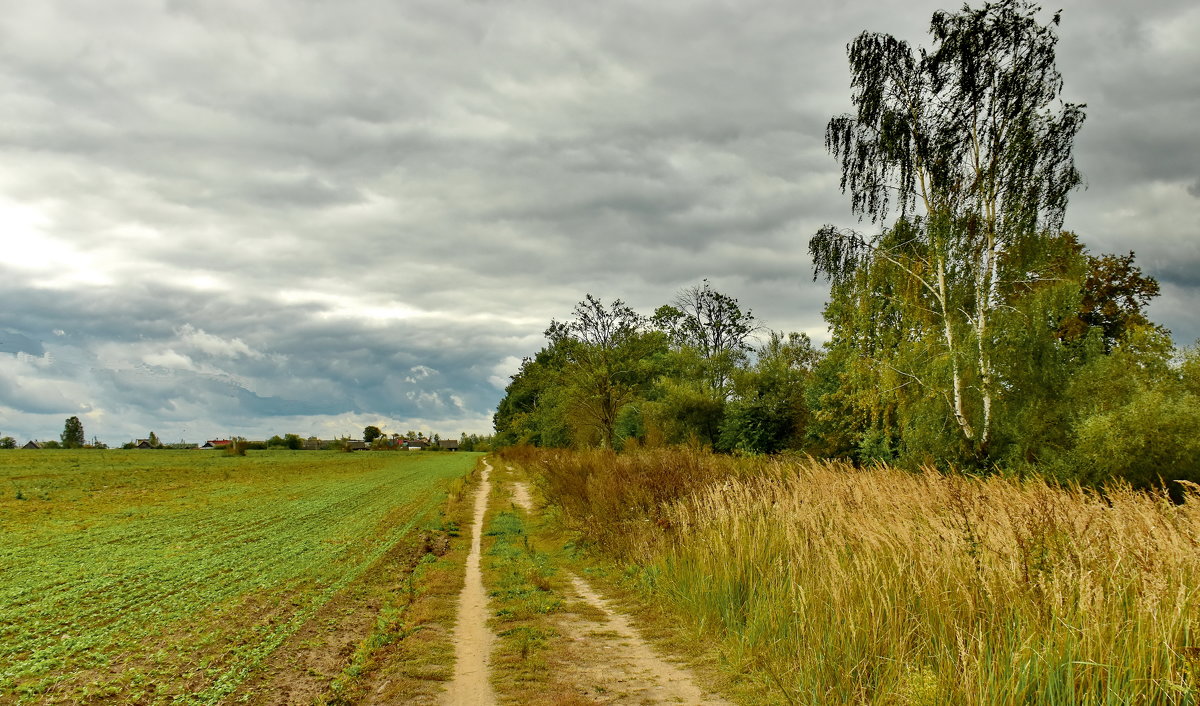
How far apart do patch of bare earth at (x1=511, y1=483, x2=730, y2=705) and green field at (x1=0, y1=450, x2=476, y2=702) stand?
3301 millimetres

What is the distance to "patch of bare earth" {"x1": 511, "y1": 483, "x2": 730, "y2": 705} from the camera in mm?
6148

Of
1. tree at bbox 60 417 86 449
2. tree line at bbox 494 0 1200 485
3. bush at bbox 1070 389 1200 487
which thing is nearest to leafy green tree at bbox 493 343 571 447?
tree line at bbox 494 0 1200 485

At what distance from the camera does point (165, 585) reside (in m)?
10.6

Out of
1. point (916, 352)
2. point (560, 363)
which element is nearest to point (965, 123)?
point (916, 352)

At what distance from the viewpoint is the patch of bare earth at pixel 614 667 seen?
6.15 metres

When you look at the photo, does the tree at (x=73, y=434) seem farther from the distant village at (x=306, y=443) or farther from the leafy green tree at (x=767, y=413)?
the leafy green tree at (x=767, y=413)

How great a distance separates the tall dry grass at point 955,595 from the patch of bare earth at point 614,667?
716 mm

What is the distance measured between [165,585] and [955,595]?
11.5 m

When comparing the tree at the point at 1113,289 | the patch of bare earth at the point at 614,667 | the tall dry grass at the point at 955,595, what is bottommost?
the patch of bare earth at the point at 614,667

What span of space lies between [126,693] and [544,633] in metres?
4.30

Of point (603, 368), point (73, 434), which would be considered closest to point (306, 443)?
point (73, 434)

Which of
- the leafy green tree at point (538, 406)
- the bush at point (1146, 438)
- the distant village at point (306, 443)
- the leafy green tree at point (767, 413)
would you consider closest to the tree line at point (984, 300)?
the bush at point (1146, 438)

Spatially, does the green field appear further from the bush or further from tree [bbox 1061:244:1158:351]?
tree [bbox 1061:244:1158:351]

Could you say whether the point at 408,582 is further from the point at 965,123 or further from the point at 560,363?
the point at 560,363
